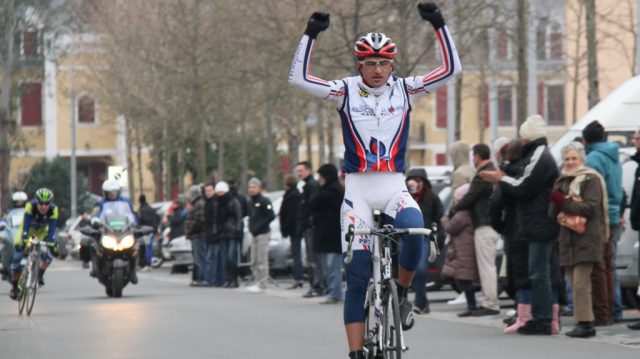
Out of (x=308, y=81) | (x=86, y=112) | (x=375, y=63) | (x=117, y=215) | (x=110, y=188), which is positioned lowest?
(x=117, y=215)

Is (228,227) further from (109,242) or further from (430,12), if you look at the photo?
(430,12)

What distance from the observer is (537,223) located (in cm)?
1491

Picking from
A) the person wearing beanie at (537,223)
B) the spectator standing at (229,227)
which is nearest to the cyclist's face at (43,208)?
the spectator standing at (229,227)

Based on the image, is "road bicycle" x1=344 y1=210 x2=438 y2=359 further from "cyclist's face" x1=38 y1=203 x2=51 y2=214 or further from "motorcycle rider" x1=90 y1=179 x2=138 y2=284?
"motorcycle rider" x1=90 y1=179 x2=138 y2=284

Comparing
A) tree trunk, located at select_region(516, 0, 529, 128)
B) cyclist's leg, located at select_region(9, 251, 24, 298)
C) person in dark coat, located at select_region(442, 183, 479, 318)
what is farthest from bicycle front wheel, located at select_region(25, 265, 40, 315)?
tree trunk, located at select_region(516, 0, 529, 128)

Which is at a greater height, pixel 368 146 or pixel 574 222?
pixel 368 146

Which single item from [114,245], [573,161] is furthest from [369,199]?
[114,245]

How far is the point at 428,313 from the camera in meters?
19.0

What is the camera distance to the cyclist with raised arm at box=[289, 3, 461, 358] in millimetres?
10289

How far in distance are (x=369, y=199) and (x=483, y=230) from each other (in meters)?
7.92

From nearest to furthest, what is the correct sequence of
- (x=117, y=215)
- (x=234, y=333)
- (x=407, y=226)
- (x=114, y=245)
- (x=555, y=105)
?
(x=407, y=226), (x=234, y=333), (x=114, y=245), (x=117, y=215), (x=555, y=105)

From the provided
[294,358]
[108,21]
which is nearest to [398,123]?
[294,358]

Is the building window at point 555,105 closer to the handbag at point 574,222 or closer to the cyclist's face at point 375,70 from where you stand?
the handbag at point 574,222

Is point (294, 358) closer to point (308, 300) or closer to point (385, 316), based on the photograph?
point (385, 316)
